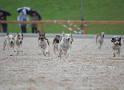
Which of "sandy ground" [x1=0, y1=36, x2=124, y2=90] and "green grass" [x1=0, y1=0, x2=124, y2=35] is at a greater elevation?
"green grass" [x1=0, y1=0, x2=124, y2=35]

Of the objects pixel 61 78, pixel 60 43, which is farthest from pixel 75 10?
pixel 61 78

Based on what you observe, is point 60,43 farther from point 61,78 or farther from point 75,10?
point 75,10

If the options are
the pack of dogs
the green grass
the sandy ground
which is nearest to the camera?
A: the sandy ground

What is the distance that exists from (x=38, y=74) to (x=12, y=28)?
23675mm

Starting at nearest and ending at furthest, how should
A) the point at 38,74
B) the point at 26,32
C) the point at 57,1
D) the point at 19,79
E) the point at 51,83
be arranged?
the point at 51,83 < the point at 19,79 < the point at 38,74 < the point at 26,32 < the point at 57,1

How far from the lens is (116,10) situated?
40.7 m

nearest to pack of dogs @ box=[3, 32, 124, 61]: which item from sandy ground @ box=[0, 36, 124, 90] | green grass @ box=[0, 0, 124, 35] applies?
sandy ground @ box=[0, 36, 124, 90]

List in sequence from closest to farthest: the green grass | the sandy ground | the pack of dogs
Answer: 1. the sandy ground
2. the pack of dogs
3. the green grass

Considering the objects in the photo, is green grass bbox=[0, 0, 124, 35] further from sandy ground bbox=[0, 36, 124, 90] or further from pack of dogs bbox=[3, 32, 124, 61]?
sandy ground bbox=[0, 36, 124, 90]

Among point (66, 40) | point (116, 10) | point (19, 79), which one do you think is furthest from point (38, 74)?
point (116, 10)

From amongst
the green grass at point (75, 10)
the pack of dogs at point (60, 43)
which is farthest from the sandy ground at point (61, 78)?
the green grass at point (75, 10)

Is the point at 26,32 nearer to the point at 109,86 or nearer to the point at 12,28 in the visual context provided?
the point at 12,28

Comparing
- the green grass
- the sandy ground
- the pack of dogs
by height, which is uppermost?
the green grass

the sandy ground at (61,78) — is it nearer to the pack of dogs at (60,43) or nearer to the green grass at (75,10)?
the pack of dogs at (60,43)
